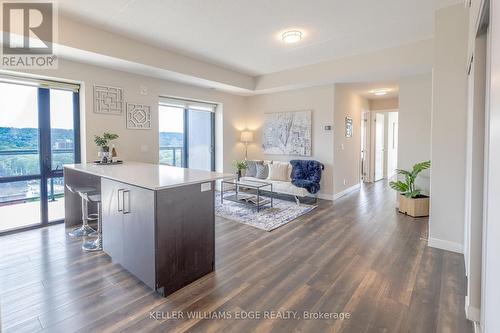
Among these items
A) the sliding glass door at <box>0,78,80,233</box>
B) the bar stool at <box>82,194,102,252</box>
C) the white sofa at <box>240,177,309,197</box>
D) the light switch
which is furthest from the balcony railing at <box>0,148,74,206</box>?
the white sofa at <box>240,177,309,197</box>

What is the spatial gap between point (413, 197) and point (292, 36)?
336 cm

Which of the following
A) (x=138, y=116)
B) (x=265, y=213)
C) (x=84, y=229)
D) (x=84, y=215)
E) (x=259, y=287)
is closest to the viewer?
(x=259, y=287)

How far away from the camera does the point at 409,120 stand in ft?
16.6

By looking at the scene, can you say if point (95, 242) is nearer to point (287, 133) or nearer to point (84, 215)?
point (84, 215)

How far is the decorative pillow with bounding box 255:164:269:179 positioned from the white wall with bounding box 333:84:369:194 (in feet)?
5.01

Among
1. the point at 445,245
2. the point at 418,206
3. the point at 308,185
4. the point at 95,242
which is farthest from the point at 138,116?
the point at 418,206

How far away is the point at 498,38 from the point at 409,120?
452cm

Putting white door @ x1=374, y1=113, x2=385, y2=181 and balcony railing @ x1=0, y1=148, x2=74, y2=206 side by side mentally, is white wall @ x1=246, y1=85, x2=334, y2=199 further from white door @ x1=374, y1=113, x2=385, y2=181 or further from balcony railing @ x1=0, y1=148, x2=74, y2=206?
balcony railing @ x1=0, y1=148, x2=74, y2=206

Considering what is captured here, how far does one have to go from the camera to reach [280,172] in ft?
19.3

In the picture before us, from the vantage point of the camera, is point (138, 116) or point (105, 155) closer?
point (105, 155)

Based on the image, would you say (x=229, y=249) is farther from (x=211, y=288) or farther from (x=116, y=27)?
(x=116, y=27)

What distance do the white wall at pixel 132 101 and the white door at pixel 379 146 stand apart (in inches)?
189

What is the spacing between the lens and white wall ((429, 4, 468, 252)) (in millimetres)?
2930

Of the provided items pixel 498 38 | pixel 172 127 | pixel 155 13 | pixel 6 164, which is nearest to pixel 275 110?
pixel 172 127
